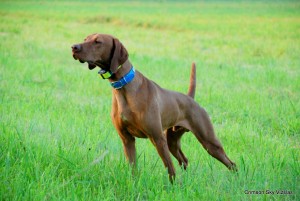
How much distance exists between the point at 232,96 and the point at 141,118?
5195 mm

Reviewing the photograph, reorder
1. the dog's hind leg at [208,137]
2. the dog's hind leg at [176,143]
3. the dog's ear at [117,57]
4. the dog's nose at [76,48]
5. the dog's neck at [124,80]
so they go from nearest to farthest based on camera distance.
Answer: the dog's nose at [76,48] < the dog's ear at [117,57] < the dog's neck at [124,80] < the dog's hind leg at [208,137] < the dog's hind leg at [176,143]

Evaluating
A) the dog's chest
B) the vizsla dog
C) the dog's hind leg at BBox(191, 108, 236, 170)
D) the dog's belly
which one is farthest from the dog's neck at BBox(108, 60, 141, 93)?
the dog's hind leg at BBox(191, 108, 236, 170)

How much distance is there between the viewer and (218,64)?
14.7m

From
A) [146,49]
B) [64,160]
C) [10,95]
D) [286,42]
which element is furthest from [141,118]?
[286,42]

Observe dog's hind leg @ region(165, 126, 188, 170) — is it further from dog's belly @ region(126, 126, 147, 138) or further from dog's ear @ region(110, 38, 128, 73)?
dog's ear @ region(110, 38, 128, 73)

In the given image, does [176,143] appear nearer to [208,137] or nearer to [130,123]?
[208,137]

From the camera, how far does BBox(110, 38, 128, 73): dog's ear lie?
5148mm

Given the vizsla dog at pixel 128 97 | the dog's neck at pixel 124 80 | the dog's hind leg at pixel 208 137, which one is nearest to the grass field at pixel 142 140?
the dog's hind leg at pixel 208 137

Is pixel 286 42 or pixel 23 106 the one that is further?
pixel 286 42

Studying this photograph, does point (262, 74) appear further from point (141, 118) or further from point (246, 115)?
point (141, 118)

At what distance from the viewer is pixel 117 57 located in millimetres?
5180

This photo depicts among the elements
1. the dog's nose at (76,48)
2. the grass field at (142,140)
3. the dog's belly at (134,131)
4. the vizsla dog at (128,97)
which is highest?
the dog's nose at (76,48)

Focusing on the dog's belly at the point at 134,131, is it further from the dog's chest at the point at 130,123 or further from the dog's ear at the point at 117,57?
the dog's ear at the point at 117,57

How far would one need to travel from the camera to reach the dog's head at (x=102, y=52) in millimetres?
5074
